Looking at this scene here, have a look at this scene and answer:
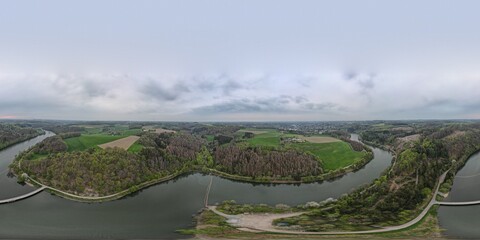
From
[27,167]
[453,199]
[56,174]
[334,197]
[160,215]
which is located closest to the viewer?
[160,215]

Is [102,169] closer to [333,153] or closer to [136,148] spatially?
[136,148]

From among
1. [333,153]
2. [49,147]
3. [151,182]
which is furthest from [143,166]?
[333,153]

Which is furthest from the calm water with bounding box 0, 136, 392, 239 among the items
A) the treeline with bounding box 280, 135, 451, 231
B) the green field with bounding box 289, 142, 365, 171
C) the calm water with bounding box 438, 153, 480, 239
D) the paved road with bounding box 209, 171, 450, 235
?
the calm water with bounding box 438, 153, 480, 239

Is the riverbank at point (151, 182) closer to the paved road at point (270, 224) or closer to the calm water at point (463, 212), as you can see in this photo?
the paved road at point (270, 224)

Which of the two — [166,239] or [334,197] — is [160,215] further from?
[334,197]

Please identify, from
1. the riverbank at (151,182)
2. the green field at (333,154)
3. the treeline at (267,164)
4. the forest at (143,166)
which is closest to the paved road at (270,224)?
the riverbank at (151,182)

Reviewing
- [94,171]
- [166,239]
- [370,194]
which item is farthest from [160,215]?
[370,194]
